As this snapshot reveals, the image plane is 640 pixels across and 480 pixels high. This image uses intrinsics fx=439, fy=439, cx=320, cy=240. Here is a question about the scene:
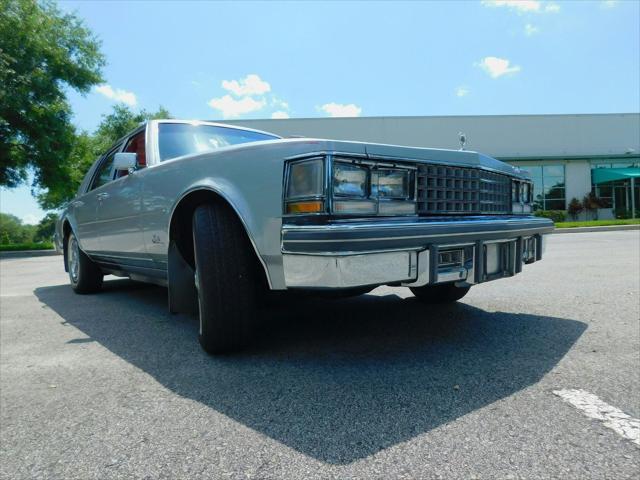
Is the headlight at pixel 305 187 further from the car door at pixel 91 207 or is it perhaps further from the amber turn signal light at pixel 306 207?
the car door at pixel 91 207

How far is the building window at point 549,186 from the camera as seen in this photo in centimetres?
2422

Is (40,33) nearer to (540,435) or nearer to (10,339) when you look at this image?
(10,339)

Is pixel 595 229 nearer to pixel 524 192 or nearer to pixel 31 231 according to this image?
pixel 524 192

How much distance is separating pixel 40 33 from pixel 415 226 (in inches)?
854

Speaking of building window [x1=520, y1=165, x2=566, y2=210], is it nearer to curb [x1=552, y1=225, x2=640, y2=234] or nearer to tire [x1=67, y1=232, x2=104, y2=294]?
curb [x1=552, y1=225, x2=640, y2=234]

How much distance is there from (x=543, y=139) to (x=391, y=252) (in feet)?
87.9

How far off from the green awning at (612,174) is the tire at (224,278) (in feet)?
86.2

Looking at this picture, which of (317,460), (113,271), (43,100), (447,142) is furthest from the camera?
(447,142)

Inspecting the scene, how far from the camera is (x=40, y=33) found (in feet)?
59.2

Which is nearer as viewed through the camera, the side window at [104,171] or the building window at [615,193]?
the side window at [104,171]

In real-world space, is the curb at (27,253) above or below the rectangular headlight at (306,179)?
below

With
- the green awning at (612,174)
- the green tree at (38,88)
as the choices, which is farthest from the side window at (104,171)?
the green awning at (612,174)

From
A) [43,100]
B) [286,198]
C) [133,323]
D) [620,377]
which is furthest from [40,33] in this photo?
[620,377]

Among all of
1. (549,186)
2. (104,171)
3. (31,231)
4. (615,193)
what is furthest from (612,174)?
(31,231)
